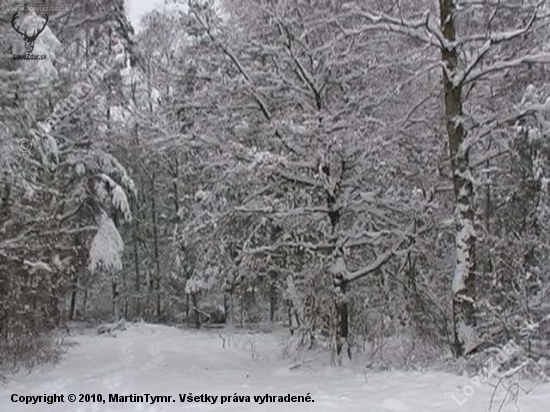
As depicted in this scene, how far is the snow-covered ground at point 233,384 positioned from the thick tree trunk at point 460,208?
4.71ft

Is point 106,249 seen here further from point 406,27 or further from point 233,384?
point 406,27

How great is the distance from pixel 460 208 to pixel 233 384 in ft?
13.6

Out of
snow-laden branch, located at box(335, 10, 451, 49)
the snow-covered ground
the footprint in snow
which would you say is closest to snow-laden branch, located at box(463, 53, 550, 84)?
snow-laden branch, located at box(335, 10, 451, 49)

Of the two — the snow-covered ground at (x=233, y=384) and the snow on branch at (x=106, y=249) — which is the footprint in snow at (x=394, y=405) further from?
the snow on branch at (x=106, y=249)

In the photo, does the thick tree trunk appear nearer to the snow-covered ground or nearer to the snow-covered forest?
the snow-covered forest

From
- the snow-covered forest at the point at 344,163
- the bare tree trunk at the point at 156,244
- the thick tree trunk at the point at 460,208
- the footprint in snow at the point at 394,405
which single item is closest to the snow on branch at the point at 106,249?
the snow-covered forest at the point at 344,163

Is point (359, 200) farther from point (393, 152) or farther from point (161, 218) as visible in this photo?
point (161, 218)

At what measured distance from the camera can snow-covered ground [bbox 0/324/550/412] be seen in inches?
246

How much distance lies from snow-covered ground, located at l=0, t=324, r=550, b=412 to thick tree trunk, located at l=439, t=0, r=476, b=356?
1435 mm

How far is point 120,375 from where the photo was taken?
9.68 m

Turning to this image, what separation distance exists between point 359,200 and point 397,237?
923mm

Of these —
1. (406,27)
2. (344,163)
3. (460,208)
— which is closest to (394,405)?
(460,208)

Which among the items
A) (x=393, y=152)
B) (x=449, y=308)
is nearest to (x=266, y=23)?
(x=393, y=152)

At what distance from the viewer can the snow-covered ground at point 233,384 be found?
6245mm
